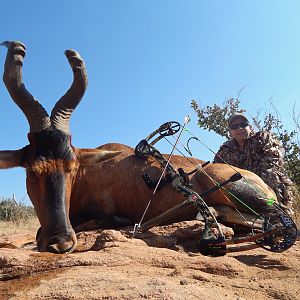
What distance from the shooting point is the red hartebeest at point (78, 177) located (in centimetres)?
441

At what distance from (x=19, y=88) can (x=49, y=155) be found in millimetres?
1202

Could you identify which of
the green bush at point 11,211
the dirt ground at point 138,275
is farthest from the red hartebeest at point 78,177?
the green bush at point 11,211

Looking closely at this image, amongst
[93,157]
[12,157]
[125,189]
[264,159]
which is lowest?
[125,189]

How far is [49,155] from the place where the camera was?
4527 mm

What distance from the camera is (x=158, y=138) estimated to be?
5.57m

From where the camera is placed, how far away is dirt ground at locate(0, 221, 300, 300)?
2377 millimetres

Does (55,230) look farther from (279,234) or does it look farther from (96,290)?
(279,234)

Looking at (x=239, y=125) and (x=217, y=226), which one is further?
(x=239, y=125)

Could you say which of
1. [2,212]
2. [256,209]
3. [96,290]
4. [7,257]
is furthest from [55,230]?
[2,212]

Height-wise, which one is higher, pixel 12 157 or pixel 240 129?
pixel 240 129

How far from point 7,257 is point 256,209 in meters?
3.18

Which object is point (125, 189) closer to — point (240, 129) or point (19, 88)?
point (19, 88)

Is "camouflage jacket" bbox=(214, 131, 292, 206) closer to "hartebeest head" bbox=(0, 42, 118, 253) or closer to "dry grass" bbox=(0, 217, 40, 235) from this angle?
"hartebeest head" bbox=(0, 42, 118, 253)

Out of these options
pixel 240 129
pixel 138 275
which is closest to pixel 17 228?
pixel 240 129
